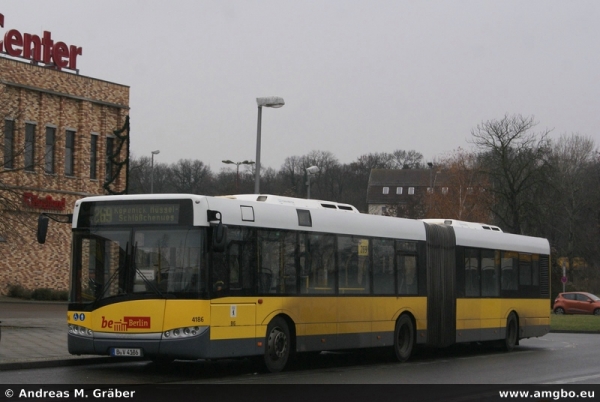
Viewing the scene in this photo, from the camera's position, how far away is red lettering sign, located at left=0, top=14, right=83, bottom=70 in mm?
48344

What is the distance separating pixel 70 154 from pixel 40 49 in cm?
569

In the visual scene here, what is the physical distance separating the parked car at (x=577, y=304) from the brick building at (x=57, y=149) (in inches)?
1009

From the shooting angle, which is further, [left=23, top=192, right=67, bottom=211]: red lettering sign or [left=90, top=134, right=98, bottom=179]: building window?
[left=90, top=134, right=98, bottom=179]: building window

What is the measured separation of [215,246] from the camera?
Result: 1572 cm

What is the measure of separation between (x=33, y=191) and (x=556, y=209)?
4740cm

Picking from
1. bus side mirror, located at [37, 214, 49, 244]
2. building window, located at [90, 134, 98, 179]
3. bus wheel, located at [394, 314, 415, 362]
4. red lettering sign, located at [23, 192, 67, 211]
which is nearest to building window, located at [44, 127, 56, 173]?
red lettering sign, located at [23, 192, 67, 211]

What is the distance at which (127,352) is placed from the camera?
15.9 metres

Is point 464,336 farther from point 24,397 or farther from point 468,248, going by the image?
point 24,397

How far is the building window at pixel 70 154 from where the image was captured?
52250mm

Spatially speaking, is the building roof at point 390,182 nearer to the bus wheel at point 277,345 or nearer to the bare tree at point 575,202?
the bare tree at point 575,202

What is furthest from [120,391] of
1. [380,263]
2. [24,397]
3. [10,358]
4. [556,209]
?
[556,209]

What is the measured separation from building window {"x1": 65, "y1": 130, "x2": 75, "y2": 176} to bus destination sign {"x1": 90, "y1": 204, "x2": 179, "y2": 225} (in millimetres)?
36503

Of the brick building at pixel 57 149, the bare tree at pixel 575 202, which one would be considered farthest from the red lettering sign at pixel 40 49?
the bare tree at pixel 575 202

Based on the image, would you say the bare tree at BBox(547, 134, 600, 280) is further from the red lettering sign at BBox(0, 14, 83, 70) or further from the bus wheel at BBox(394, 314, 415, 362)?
the bus wheel at BBox(394, 314, 415, 362)
